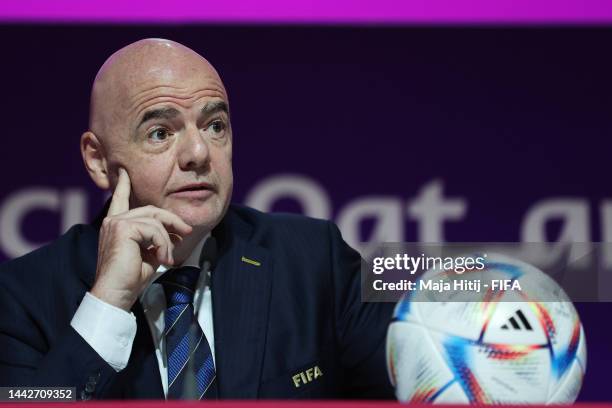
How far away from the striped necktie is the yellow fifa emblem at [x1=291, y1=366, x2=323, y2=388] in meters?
0.18

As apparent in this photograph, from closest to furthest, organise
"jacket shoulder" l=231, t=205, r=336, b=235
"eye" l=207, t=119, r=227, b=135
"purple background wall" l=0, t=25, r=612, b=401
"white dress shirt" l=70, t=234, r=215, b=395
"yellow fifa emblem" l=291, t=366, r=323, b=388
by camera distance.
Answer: "white dress shirt" l=70, t=234, r=215, b=395, "yellow fifa emblem" l=291, t=366, r=323, b=388, "eye" l=207, t=119, r=227, b=135, "jacket shoulder" l=231, t=205, r=336, b=235, "purple background wall" l=0, t=25, r=612, b=401

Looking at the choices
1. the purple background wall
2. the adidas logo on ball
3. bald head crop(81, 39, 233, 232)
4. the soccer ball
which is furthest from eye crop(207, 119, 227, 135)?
the purple background wall

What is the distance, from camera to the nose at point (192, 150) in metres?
2.29

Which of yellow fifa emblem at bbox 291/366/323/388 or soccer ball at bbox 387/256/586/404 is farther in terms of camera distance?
yellow fifa emblem at bbox 291/366/323/388

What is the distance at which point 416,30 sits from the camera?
138 inches

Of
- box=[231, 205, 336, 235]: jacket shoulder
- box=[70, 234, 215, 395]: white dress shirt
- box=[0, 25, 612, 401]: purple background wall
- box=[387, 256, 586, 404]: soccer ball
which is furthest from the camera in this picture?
box=[0, 25, 612, 401]: purple background wall

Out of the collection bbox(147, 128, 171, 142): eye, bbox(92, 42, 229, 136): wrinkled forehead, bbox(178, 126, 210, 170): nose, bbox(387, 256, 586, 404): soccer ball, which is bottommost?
bbox(387, 256, 586, 404): soccer ball

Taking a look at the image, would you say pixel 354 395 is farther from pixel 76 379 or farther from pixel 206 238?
pixel 76 379

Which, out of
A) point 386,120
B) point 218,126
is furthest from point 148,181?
point 386,120

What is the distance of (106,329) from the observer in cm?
213

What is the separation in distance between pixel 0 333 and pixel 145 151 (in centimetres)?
52

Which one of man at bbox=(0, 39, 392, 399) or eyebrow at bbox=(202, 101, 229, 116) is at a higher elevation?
eyebrow at bbox=(202, 101, 229, 116)

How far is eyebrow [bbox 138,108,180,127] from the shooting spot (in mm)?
2336

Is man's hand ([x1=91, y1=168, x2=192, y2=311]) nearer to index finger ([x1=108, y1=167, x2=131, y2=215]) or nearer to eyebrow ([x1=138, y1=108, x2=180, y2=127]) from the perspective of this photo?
index finger ([x1=108, y1=167, x2=131, y2=215])
